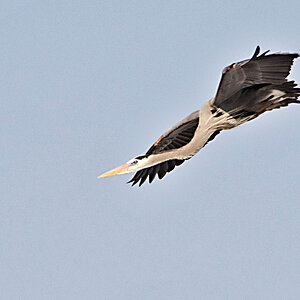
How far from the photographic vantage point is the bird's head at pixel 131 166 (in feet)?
49.6

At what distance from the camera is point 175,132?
16.5 metres

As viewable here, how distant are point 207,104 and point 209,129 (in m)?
0.51

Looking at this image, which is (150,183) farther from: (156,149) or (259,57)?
(259,57)

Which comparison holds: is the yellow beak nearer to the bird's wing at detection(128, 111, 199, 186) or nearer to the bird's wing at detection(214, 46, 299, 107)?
the bird's wing at detection(128, 111, 199, 186)

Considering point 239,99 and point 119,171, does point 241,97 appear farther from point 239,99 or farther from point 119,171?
point 119,171

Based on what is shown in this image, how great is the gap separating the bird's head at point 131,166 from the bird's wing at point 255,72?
6.57 ft

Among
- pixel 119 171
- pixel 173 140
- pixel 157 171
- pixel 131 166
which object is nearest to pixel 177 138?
pixel 173 140

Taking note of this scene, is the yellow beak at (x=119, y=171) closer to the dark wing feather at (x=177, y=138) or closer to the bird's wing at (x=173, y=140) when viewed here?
the bird's wing at (x=173, y=140)

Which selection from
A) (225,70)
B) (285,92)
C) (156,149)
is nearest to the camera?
(225,70)

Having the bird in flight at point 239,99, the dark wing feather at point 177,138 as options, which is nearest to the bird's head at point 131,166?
the bird in flight at point 239,99

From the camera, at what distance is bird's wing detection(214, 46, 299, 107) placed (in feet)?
45.0

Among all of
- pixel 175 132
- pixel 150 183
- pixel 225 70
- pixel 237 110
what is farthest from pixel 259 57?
pixel 150 183

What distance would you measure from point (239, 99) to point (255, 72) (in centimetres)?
85

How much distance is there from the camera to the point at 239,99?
14750 millimetres
